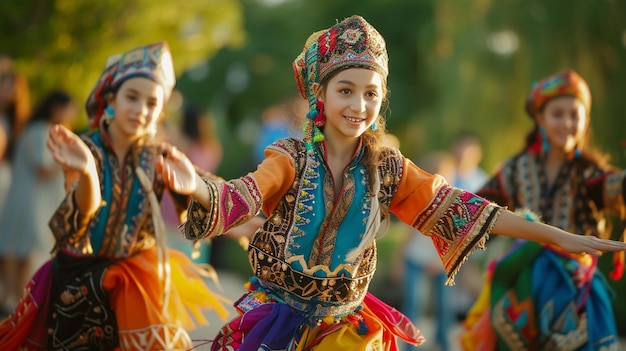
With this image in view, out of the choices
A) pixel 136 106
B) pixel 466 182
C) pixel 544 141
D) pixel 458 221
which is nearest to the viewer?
pixel 458 221

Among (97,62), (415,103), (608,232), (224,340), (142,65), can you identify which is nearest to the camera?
(224,340)

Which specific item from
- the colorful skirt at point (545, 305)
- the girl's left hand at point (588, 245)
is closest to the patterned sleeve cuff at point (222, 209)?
the girl's left hand at point (588, 245)

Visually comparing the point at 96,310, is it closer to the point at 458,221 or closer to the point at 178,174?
the point at 178,174

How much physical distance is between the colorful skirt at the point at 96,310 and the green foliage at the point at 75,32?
680 cm

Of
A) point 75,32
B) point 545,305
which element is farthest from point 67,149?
point 75,32

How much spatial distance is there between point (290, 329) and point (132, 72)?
6.10 feet

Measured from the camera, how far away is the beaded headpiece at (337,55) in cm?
430

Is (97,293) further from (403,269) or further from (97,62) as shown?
(97,62)

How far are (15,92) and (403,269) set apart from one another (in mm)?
3867

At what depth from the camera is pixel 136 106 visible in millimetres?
5367

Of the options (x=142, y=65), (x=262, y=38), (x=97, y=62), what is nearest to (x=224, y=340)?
(x=142, y=65)

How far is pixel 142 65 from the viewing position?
215 inches

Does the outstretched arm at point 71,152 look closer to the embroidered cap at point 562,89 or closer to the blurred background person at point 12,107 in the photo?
the embroidered cap at point 562,89

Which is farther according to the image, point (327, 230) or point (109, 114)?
point (109, 114)
